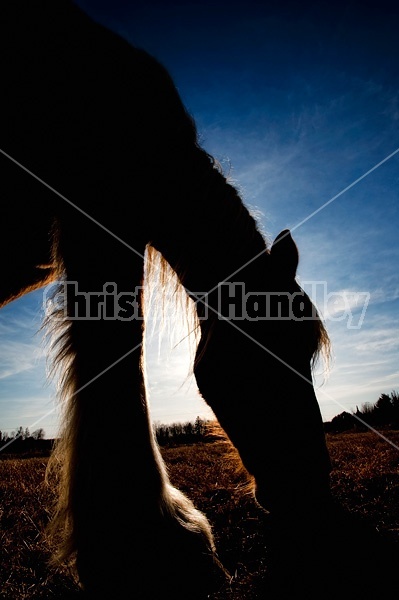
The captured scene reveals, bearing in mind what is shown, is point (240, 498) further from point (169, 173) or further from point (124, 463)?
point (169, 173)

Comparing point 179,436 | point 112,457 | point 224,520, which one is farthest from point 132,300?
point 179,436

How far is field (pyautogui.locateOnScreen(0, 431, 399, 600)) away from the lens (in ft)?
3.97

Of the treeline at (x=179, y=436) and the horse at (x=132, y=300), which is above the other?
the horse at (x=132, y=300)

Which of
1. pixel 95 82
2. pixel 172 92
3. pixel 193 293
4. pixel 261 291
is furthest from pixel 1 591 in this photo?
pixel 172 92

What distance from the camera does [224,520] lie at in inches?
69.6

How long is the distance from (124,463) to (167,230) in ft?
3.35

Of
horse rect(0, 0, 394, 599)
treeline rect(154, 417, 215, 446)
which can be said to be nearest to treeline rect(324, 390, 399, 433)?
treeline rect(154, 417, 215, 446)

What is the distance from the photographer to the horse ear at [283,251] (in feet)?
4.72

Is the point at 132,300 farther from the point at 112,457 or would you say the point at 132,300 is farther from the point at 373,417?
the point at 373,417

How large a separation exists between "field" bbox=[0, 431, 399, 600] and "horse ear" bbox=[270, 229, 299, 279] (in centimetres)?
90

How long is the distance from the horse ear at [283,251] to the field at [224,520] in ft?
2.95

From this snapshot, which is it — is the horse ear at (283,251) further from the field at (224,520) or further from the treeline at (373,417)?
the treeline at (373,417)

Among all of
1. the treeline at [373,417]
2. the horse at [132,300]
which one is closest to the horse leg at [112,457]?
the horse at [132,300]

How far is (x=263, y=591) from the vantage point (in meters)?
1.08
